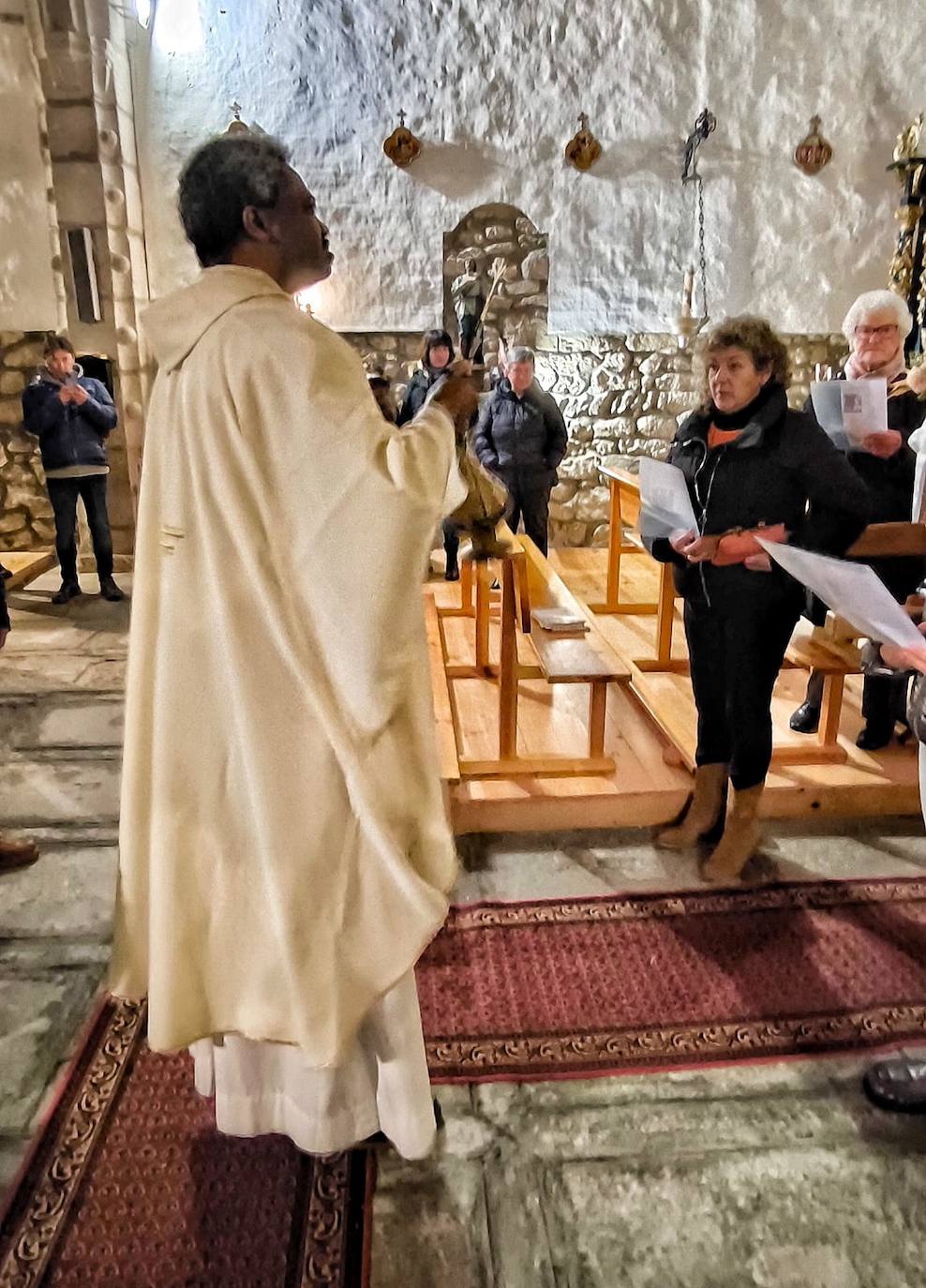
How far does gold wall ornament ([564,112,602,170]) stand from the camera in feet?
21.0

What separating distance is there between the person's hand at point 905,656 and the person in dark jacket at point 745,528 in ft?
2.61

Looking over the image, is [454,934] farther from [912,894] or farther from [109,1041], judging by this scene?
[912,894]

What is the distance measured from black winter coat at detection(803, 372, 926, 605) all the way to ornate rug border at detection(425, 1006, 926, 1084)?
148 cm

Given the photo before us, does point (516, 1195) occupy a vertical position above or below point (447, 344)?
below

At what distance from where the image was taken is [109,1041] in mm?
2027

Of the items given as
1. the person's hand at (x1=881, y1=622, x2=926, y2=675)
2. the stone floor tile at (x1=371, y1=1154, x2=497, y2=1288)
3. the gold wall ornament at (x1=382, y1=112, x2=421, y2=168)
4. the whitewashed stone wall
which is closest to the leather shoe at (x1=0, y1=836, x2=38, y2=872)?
the stone floor tile at (x1=371, y1=1154, x2=497, y2=1288)

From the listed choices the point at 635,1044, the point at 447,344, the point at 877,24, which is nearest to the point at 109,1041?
the point at 635,1044

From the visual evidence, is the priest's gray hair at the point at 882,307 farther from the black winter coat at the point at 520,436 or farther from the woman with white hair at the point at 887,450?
the black winter coat at the point at 520,436

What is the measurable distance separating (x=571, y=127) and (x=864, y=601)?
19.6 feet

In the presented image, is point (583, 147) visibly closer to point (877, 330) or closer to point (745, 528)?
point (877, 330)

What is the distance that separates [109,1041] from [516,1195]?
94 centimetres

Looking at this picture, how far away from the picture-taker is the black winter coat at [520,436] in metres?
5.33

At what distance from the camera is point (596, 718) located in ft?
10.2

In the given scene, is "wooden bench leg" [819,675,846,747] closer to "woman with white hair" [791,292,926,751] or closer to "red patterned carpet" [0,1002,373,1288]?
"woman with white hair" [791,292,926,751]
